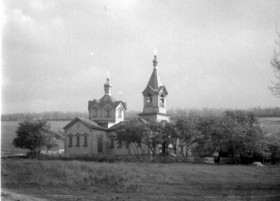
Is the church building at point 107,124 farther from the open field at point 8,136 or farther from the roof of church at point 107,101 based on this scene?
the open field at point 8,136

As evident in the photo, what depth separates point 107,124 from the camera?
56250 millimetres

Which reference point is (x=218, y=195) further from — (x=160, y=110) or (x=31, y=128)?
(x=31, y=128)

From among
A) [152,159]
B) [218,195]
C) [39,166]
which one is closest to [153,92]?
[152,159]

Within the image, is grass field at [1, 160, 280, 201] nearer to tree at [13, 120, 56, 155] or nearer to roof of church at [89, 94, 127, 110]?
tree at [13, 120, 56, 155]

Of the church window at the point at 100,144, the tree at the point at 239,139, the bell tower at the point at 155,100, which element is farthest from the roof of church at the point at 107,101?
the tree at the point at 239,139

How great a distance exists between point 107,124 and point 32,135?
10966 mm


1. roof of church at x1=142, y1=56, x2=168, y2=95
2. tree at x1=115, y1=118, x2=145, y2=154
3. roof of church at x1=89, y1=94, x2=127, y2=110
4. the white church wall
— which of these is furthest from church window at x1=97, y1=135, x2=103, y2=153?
roof of church at x1=142, y1=56, x2=168, y2=95

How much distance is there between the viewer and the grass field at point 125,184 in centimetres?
1881

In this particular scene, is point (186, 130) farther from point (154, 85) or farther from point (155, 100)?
point (154, 85)

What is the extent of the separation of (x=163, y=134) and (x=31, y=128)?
20766 millimetres

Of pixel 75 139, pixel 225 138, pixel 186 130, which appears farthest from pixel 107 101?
pixel 225 138

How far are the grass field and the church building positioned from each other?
25.0 m

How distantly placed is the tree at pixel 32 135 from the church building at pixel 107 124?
10.9ft

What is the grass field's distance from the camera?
18.8 metres
